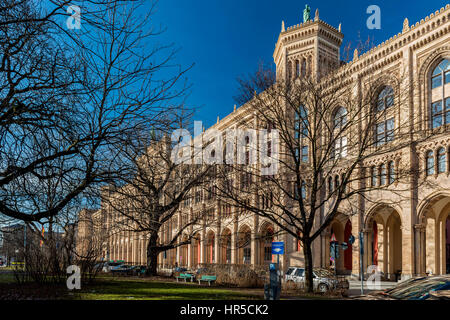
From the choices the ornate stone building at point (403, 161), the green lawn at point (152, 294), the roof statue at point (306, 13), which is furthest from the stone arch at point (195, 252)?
the green lawn at point (152, 294)

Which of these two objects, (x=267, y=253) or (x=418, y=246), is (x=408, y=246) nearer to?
(x=418, y=246)

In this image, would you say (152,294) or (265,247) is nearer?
(152,294)

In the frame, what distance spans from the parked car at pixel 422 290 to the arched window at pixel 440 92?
23.0 metres

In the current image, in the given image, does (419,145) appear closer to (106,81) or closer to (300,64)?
(300,64)

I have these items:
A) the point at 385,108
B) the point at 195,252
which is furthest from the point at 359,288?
the point at 195,252

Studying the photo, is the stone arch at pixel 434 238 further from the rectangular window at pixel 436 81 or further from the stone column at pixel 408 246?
the rectangular window at pixel 436 81

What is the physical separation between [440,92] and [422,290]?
25.3 m

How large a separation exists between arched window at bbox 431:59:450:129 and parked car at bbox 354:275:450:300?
23046 mm

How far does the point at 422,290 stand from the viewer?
710 centimetres

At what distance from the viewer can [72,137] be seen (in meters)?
7.70

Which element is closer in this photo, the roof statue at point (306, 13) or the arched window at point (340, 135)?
the arched window at point (340, 135)

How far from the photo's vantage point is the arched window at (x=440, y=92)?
92.4 feet

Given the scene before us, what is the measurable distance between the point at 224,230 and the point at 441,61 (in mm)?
29576
